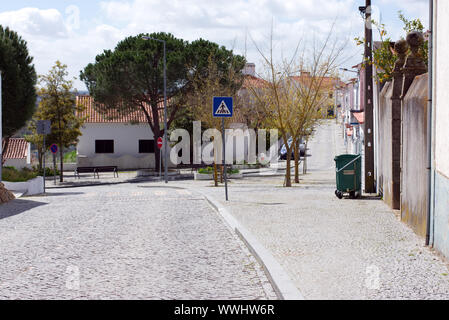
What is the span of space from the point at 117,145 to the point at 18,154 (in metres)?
9.39

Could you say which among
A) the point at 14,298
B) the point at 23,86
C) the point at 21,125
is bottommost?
the point at 14,298

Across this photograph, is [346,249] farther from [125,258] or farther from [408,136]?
[408,136]

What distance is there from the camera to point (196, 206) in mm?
16219

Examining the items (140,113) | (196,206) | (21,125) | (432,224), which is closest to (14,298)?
(432,224)

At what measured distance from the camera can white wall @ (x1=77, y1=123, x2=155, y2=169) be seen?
5347 centimetres

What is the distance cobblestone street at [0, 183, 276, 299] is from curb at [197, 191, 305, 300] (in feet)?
0.36

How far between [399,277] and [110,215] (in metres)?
8.72

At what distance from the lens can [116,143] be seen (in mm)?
54406

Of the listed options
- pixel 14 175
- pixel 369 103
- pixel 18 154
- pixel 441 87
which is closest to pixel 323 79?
pixel 369 103

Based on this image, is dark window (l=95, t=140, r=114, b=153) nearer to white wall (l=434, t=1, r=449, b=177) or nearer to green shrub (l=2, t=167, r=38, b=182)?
green shrub (l=2, t=167, r=38, b=182)

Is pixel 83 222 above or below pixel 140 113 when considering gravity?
below

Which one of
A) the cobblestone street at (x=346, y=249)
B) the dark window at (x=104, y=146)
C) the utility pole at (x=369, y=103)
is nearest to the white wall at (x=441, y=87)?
the cobblestone street at (x=346, y=249)

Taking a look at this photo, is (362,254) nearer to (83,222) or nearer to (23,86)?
Result: (83,222)

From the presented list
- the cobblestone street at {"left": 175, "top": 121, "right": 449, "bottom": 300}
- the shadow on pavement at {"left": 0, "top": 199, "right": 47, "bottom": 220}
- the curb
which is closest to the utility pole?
the cobblestone street at {"left": 175, "top": 121, "right": 449, "bottom": 300}
